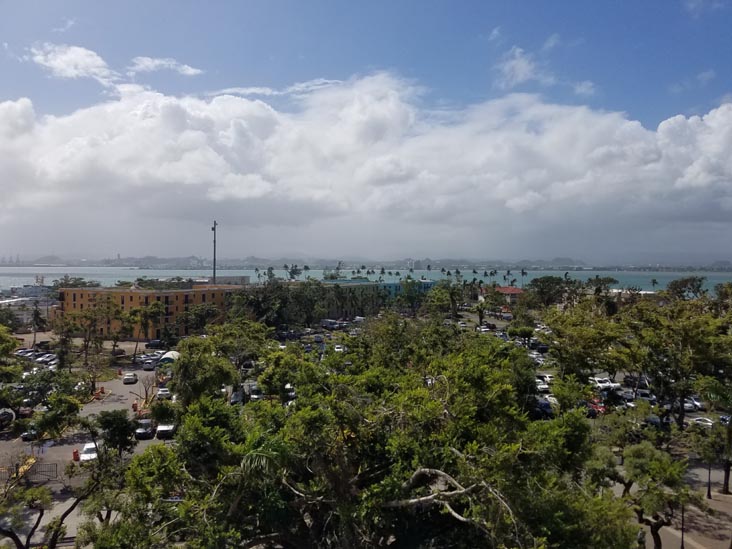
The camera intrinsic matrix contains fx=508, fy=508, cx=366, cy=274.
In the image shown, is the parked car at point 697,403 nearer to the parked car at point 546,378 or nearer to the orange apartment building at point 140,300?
the parked car at point 546,378

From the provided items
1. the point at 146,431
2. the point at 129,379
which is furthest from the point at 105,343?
the point at 146,431

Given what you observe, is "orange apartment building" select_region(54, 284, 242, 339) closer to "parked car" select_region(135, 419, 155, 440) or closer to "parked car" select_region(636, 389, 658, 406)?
"parked car" select_region(135, 419, 155, 440)

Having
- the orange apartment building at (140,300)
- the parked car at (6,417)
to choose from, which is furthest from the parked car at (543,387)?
the orange apartment building at (140,300)

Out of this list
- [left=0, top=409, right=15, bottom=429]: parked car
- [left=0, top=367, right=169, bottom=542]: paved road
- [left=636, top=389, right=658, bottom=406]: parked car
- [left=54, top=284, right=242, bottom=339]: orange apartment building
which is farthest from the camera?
[left=54, top=284, right=242, bottom=339]: orange apartment building

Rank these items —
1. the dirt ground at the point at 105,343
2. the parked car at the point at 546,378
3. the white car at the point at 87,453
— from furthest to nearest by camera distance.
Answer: the dirt ground at the point at 105,343 < the parked car at the point at 546,378 < the white car at the point at 87,453

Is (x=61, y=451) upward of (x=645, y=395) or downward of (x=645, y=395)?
downward

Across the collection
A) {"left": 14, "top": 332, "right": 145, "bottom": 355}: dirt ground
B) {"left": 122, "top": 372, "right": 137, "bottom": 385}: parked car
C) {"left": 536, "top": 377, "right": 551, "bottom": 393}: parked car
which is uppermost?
{"left": 536, "top": 377, "right": 551, "bottom": 393}: parked car

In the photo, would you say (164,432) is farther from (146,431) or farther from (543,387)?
(543,387)

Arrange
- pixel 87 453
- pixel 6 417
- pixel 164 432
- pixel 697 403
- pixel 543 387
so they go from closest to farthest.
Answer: pixel 87 453, pixel 164 432, pixel 6 417, pixel 697 403, pixel 543 387

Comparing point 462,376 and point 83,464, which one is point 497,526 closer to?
point 462,376

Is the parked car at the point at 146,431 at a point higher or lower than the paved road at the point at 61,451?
higher

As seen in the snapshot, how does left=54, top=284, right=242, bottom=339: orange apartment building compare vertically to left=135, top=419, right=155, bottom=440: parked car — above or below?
above

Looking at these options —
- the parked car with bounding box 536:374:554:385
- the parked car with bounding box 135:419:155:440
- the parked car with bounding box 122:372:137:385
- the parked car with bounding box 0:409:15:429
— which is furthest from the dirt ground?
the parked car with bounding box 536:374:554:385
